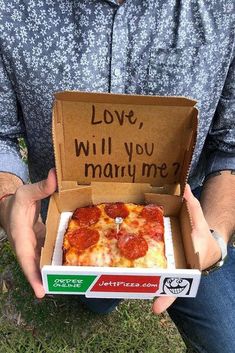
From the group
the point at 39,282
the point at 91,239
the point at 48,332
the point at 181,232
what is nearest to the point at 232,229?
the point at 181,232

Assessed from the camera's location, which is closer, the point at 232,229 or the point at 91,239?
the point at 91,239

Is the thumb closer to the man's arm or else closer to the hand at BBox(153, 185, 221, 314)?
the hand at BBox(153, 185, 221, 314)

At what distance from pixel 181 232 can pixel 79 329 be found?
0.93 metres

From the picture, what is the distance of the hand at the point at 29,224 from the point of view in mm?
1375

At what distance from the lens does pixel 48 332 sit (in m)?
2.17

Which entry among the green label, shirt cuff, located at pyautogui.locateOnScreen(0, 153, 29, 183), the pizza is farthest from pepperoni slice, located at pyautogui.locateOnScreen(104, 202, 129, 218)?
shirt cuff, located at pyautogui.locateOnScreen(0, 153, 29, 183)

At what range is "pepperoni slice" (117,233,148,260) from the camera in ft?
4.37

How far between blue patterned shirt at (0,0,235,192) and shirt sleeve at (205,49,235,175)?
0.08 ft

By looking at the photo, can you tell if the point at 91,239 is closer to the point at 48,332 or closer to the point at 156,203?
A: the point at 156,203

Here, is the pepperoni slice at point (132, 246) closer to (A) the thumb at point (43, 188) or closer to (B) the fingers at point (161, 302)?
(B) the fingers at point (161, 302)

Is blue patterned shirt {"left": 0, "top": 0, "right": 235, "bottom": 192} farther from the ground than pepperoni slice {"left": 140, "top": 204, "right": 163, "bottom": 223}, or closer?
farther from the ground

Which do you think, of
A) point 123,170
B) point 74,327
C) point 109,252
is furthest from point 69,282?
point 74,327

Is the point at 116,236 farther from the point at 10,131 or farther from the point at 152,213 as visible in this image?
the point at 10,131

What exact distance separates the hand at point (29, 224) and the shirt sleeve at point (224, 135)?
627 mm
